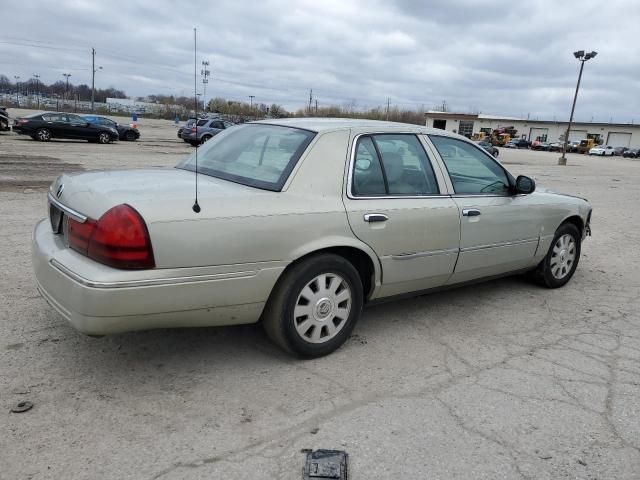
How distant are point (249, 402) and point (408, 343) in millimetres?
1435

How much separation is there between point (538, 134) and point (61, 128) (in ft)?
312

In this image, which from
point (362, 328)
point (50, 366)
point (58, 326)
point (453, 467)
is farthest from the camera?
point (362, 328)

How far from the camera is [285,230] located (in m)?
3.27

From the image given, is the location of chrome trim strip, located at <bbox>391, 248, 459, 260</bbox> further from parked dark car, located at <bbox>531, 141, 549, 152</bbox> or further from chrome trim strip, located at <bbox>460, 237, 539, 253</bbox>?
parked dark car, located at <bbox>531, 141, 549, 152</bbox>

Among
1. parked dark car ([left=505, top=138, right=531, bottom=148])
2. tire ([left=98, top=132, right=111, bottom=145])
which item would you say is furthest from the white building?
tire ([left=98, top=132, right=111, bottom=145])

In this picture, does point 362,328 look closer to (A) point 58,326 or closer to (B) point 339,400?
(B) point 339,400

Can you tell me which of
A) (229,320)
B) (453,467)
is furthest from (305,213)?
(453,467)

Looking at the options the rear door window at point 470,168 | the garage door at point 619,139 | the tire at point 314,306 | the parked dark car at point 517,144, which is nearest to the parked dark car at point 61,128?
the rear door window at point 470,168

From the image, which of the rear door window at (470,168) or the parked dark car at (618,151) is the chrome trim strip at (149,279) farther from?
the parked dark car at (618,151)

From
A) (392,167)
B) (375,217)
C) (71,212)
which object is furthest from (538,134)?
(71,212)

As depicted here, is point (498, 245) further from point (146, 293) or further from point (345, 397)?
point (146, 293)

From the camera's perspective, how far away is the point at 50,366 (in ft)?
11.0

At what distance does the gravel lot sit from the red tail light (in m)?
0.82

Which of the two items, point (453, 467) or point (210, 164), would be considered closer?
point (453, 467)
